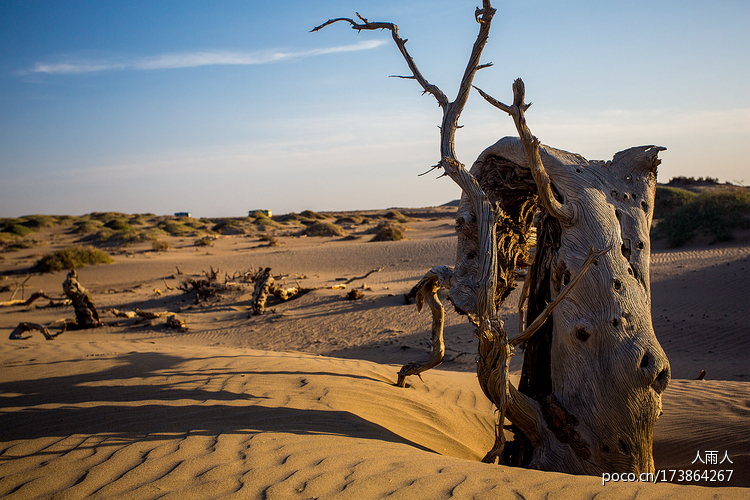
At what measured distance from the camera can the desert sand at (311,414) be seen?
2.68 meters

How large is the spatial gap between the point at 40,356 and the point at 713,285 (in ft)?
42.1

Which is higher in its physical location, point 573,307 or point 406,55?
point 406,55

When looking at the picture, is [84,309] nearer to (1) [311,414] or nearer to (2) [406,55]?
Answer: (1) [311,414]

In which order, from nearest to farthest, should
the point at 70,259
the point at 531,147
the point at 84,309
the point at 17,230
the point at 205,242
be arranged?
the point at 531,147 < the point at 84,309 < the point at 70,259 < the point at 205,242 < the point at 17,230

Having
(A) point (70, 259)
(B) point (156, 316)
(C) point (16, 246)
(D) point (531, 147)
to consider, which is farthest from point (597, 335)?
(C) point (16, 246)

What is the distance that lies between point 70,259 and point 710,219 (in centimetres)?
2484

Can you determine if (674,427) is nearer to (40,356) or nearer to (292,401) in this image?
(292,401)

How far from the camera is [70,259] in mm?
18344

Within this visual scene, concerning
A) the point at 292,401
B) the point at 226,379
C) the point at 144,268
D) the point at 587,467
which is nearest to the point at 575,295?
the point at 587,467

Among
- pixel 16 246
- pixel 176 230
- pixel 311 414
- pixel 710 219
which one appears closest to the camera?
pixel 311 414

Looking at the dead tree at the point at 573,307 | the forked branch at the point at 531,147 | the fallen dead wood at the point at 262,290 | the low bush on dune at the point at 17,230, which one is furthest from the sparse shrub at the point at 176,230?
the forked branch at the point at 531,147

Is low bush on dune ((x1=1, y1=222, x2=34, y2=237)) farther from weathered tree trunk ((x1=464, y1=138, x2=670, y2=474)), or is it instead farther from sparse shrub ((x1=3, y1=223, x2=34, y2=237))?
weathered tree trunk ((x1=464, y1=138, x2=670, y2=474))

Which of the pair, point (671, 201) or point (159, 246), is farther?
point (159, 246)

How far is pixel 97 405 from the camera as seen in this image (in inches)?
162
